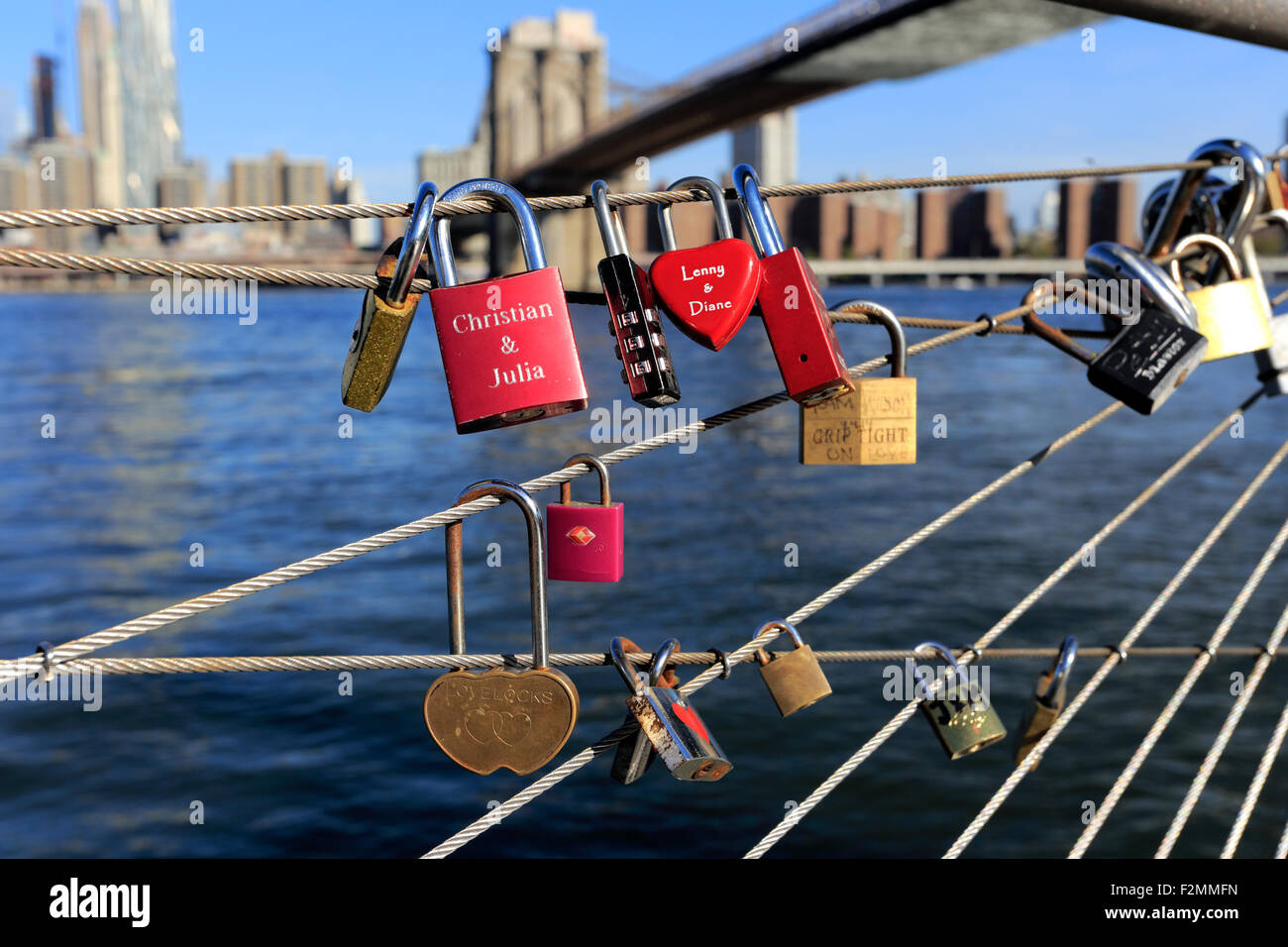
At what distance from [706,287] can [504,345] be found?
320 millimetres

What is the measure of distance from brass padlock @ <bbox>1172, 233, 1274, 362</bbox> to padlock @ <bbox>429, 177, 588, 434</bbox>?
58.3 inches

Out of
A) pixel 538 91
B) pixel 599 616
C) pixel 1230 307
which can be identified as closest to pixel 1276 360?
pixel 1230 307

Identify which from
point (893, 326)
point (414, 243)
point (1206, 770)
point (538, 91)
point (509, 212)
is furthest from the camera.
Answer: point (538, 91)

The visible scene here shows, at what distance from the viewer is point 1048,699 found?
275 cm

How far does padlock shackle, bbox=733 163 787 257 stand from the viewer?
1.77 metres

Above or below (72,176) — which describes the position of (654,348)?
below

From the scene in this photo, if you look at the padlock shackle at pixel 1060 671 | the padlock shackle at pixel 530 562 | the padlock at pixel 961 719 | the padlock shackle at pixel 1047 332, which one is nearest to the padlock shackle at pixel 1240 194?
the padlock shackle at pixel 1047 332

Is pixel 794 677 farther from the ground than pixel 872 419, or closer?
closer

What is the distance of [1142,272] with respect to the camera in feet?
7.63

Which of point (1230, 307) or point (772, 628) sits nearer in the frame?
point (772, 628)

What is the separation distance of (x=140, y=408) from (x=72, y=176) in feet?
254

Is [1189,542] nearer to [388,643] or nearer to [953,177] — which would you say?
[388,643]

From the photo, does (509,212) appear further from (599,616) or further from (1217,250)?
(599,616)
